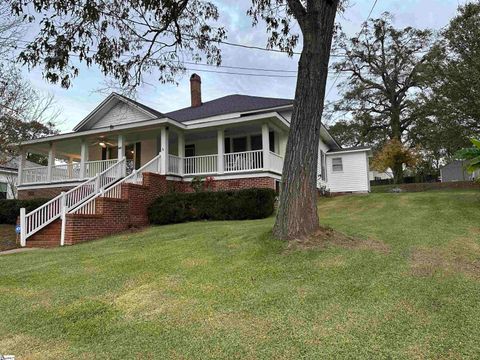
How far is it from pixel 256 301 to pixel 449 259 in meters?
2.85

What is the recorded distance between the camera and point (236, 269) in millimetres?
4961

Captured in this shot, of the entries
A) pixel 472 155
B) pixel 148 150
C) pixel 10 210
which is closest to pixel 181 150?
pixel 148 150

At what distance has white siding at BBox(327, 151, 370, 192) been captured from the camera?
1959 cm

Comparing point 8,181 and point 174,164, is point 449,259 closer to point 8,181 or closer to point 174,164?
point 174,164

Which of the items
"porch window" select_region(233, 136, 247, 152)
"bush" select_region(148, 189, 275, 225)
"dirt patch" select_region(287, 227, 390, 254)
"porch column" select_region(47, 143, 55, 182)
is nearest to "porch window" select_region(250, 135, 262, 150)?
"porch window" select_region(233, 136, 247, 152)

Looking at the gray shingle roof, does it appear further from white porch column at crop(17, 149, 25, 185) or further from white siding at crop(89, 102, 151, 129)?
white porch column at crop(17, 149, 25, 185)

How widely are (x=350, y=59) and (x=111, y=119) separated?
2081 cm

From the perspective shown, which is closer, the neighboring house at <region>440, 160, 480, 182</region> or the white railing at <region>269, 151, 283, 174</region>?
the white railing at <region>269, 151, 283, 174</region>

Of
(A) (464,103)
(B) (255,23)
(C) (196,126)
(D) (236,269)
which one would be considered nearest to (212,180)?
(C) (196,126)

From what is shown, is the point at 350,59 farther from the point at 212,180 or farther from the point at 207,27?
the point at 207,27

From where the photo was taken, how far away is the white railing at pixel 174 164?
14.6m

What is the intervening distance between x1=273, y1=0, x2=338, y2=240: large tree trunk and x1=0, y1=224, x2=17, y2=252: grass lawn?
26.7 feet

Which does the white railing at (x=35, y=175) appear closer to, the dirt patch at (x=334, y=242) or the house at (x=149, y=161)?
the house at (x=149, y=161)

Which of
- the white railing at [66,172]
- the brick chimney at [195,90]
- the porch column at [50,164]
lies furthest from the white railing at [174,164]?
the brick chimney at [195,90]
